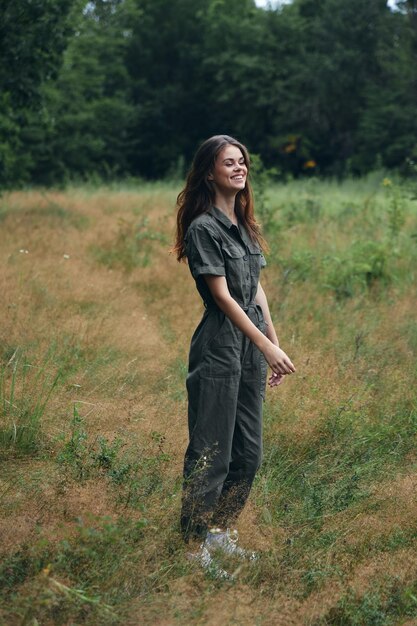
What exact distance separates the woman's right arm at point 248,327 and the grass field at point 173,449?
0.83m

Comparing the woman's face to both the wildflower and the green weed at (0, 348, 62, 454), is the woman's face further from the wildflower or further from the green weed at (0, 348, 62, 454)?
the wildflower

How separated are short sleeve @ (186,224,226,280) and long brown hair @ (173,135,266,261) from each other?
16 centimetres

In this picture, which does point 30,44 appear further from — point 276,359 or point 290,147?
point 290,147

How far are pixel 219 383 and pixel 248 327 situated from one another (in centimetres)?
27

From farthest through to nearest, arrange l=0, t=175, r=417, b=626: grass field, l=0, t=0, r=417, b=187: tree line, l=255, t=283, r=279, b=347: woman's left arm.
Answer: l=0, t=0, r=417, b=187: tree line < l=255, t=283, r=279, b=347: woman's left arm < l=0, t=175, r=417, b=626: grass field

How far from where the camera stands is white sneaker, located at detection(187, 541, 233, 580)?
11.5ft

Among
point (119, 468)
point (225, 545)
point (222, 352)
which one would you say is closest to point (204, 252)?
point (222, 352)

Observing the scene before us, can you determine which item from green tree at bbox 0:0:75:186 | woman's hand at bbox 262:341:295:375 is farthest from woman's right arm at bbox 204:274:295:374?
green tree at bbox 0:0:75:186

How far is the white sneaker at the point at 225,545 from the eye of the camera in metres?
3.70

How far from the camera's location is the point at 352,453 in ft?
16.9

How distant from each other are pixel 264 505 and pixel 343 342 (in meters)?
3.01

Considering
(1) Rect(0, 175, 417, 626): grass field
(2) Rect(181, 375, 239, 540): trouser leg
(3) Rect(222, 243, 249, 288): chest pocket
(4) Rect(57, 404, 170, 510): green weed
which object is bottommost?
(1) Rect(0, 175, 417, 626): grass field

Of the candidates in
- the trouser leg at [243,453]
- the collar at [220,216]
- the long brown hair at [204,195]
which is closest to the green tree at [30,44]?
the long brown hair at [204,195]

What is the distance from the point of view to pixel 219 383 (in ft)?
12.0
